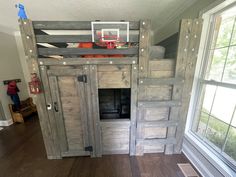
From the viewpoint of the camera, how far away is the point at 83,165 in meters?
1.65

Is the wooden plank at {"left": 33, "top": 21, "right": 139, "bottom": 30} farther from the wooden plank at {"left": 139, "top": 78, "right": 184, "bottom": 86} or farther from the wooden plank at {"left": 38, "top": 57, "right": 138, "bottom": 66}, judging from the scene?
the wooden plank at {"left": 139, "top": 78, "right": 184, "bottom": 86}

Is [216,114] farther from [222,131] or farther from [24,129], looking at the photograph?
[24,129]

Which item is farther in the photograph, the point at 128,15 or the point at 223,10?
the point at 128,15

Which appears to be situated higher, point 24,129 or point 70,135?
point 70,135

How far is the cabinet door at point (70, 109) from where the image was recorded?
150cm

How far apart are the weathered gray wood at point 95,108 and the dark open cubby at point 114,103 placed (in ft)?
1.25

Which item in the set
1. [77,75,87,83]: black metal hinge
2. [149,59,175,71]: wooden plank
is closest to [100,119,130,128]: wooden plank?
[77,75,87,83]: black metal hinge

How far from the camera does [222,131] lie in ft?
4.61

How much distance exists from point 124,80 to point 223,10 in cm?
151

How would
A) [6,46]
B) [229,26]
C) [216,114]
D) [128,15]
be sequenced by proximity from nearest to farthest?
[229,26] → [216,114] → [128,15] → [6,46]

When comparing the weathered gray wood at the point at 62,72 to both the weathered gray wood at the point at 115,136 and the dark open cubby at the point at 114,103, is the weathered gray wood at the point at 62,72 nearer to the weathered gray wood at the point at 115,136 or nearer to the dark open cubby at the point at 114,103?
the dark open cubby at the point at 114,103

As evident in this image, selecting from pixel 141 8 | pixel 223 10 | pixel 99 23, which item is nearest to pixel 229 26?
pixel 223 10

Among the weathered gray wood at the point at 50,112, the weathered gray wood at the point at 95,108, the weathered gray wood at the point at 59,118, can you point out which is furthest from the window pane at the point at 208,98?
the weathered gray wood at the point at 50,112

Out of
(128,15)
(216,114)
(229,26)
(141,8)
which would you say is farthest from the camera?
(128,15)
